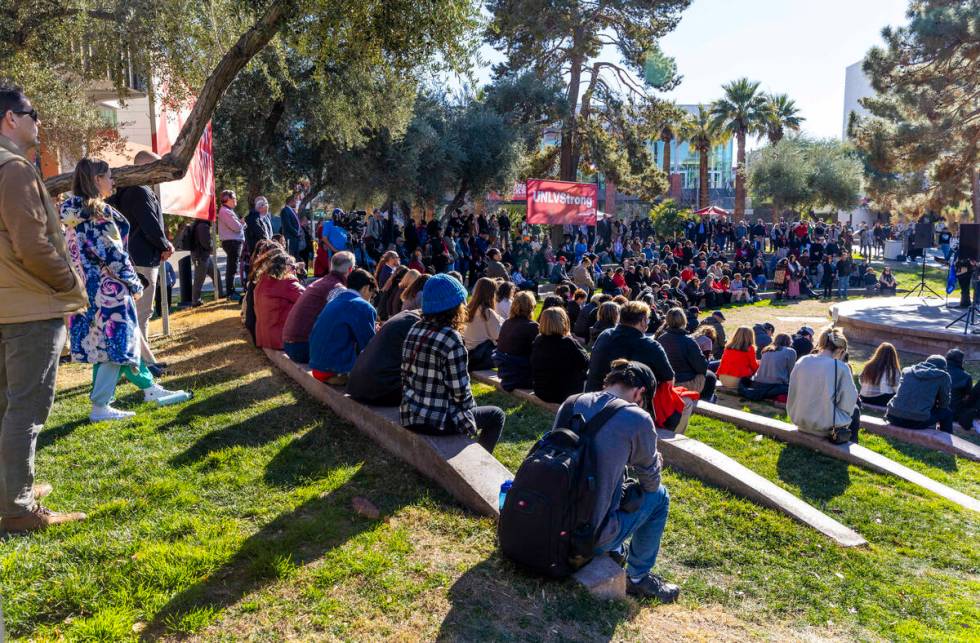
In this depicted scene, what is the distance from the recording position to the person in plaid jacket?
14.8 feet

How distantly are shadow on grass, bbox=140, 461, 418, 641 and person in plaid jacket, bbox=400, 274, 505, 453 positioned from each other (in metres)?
0.48

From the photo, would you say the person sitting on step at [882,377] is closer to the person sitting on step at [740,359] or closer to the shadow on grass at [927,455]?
the shadow on grass at [927,455]

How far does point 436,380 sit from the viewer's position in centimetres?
461

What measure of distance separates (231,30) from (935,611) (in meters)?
9.50

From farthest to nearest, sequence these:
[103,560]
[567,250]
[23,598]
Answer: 1. [567,250]
2. [103,560]
3. [23,598]

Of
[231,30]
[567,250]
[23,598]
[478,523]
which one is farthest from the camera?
[567,250]

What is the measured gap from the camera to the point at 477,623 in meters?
3.23

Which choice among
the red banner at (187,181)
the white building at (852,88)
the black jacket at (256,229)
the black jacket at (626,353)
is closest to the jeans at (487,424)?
the black jacket at (626,353)

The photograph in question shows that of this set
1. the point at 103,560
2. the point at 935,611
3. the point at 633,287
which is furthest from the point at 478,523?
the point at 633,287

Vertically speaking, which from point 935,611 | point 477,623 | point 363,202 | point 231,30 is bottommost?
point 935,611

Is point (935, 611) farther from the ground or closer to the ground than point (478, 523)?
closer to the ground

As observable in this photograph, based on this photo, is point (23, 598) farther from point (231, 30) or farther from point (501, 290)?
point (231, 30)

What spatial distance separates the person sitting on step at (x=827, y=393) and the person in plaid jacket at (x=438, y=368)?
12.4 ft

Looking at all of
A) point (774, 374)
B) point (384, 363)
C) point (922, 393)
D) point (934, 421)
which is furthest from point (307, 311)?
point (934, 421)
